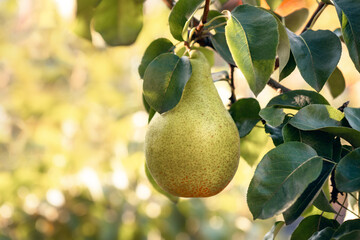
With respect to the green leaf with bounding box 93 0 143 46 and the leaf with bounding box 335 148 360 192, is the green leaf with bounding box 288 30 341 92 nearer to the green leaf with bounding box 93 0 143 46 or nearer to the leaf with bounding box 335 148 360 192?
the leaf with bounding box 335 148 360 192

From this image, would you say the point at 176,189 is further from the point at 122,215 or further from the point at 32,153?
the point at 32,153

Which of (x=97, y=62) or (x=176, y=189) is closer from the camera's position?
(x=176, y=189)

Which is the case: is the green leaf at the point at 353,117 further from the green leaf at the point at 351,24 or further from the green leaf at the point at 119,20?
the green leaf at the point at 119,20

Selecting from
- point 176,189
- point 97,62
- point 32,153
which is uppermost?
point 176,189

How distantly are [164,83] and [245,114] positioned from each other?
0.15m

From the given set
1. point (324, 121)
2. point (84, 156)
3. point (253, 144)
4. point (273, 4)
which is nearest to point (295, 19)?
point (273, 4)

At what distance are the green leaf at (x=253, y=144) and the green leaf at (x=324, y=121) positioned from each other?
0.73 feet

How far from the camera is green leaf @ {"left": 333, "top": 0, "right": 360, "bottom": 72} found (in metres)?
0.50

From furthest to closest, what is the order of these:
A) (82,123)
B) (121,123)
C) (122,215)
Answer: (82,123), (121,123), (122,215)

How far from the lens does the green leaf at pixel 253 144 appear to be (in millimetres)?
719

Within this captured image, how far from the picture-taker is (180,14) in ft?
1.86

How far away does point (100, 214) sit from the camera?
6.66 feet

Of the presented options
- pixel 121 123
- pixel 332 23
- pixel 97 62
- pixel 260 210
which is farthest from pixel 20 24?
pixel 260 210

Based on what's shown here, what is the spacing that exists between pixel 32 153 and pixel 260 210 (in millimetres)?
2508
